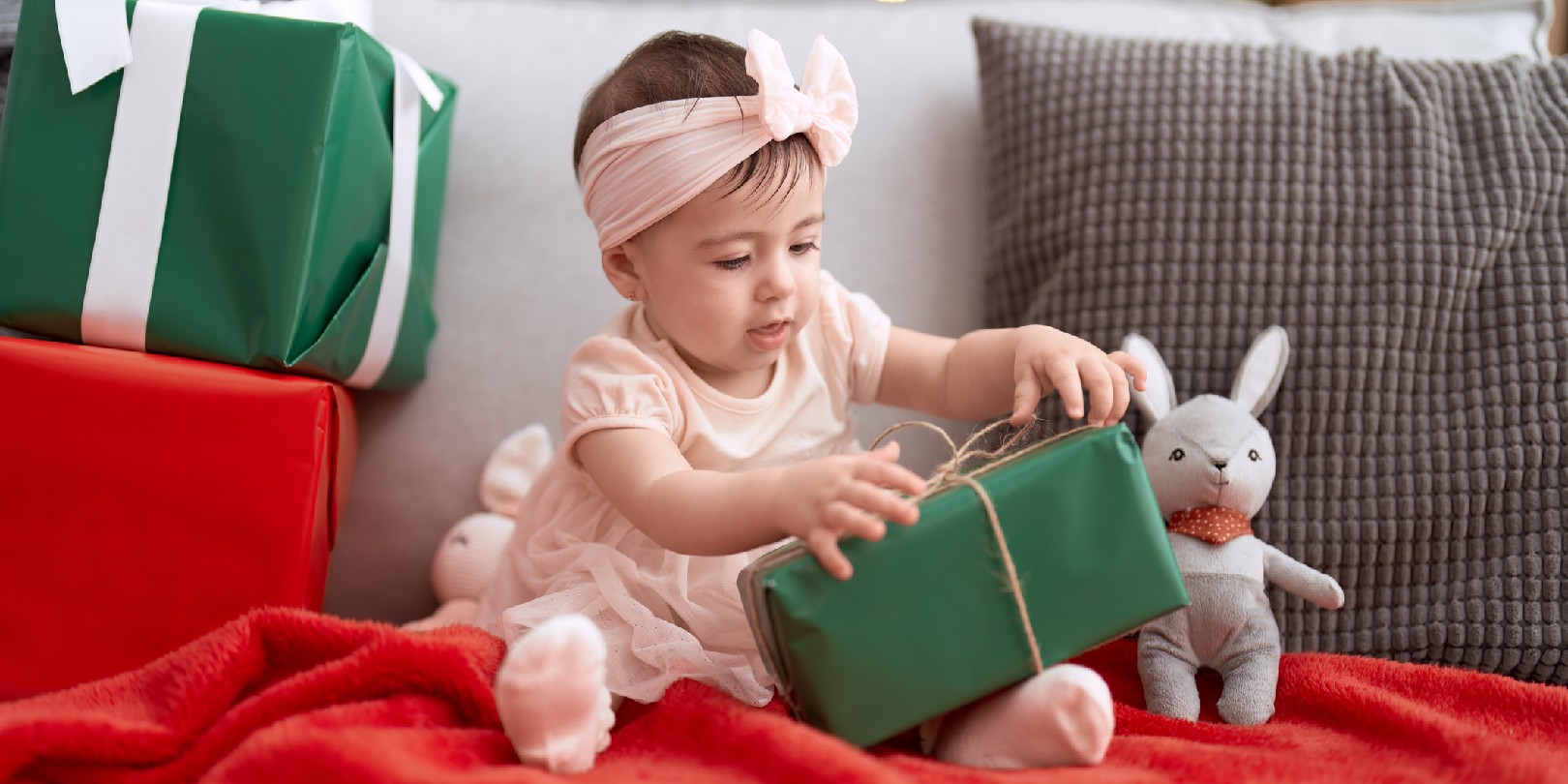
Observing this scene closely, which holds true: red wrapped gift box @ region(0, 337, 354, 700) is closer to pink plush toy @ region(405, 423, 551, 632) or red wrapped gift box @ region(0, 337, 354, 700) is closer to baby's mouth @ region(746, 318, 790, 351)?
pink plush toy @ region(405, 423, 551, 632)

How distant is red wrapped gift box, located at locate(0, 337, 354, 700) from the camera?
3.30 ft

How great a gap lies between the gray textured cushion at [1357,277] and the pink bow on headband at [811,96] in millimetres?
318

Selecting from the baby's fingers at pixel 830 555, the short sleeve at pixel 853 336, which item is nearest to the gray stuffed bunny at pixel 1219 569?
the short sleeve at pixel 853 336

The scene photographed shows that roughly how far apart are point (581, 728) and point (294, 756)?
0.17m

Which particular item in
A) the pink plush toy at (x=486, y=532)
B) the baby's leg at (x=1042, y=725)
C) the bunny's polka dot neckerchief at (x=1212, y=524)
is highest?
the bunny's polka dot neckerchief at (x=1212, y=524)

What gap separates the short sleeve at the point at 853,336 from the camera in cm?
109

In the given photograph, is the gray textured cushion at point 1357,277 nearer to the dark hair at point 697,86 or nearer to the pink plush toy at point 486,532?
the dark hair at point 697,86

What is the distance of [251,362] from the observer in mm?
1048

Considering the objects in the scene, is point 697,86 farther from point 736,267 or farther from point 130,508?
point 130,508

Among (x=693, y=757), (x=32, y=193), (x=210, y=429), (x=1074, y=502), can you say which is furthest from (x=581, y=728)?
(x=32, y=193)

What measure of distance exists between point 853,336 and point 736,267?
8.2 inches

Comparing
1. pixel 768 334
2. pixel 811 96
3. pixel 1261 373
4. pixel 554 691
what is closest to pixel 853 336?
pixel 768 334

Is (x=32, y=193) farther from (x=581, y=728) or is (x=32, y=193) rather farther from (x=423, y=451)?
(x=581, y=728)

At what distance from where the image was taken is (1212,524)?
3.15 feet
